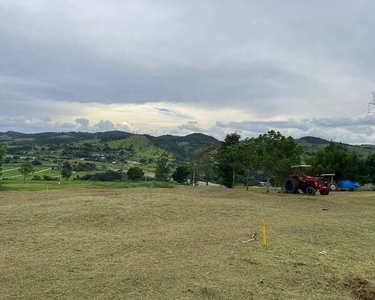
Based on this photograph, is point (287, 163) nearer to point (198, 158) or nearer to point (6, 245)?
point (6, 245)

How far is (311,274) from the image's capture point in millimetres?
7117

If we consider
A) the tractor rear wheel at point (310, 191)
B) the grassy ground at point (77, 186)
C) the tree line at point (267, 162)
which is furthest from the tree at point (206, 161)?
the tractor rear wheel at point (310, 191)

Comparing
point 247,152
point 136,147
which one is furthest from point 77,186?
point 136,147

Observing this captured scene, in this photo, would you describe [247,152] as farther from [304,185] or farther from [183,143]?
[183,143]

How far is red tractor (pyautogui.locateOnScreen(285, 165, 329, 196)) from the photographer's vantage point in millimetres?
23869

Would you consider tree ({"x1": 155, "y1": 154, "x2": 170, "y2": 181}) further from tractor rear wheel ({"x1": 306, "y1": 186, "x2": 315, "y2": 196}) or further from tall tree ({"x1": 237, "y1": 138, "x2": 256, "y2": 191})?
tractor rear wheel ({"x1": 306, "y1": 186, "x2": 315, "y2": 196})

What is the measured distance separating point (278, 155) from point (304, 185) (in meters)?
2.80

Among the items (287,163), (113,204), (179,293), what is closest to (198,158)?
(287,163)

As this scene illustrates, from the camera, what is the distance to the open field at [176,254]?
6199 millimetres

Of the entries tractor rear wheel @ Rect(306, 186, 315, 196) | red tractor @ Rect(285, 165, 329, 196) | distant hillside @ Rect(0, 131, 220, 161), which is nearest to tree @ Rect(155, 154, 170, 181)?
red tractor @ Rect(285, 165, 329, 196)

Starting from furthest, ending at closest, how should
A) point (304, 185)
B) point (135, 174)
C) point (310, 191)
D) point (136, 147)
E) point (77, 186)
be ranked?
point (136, 147) < point (135, 174) < point (77, 186) < point (304, 185) < point (310, 191)

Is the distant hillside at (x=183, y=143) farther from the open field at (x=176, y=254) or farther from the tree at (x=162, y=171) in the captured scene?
the open field at (x=176, y=254)

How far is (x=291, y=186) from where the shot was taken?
24.3m

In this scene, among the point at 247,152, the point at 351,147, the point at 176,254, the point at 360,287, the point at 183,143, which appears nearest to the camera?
the point at 360,287
